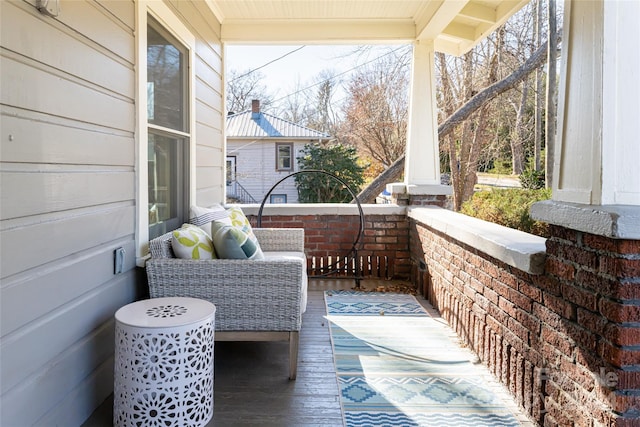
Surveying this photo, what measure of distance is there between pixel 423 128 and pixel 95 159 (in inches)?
143

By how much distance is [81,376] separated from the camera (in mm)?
2082

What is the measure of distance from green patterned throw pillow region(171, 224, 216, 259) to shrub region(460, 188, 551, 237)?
4456 millimetres

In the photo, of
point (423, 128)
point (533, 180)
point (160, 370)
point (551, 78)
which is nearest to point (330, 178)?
point (533, 180)

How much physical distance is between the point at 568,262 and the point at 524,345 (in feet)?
1.93

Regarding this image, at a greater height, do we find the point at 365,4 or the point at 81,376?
the point at 365,4

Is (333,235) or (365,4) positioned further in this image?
(333,235)

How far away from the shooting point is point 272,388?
2484 mm

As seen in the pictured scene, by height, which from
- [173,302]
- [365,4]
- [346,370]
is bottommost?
[346,370]

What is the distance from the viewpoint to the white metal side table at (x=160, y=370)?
6.43ft

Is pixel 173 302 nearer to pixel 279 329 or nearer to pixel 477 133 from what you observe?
pixel 279 329

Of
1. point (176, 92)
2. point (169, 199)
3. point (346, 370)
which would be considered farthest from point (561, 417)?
point (176, 92)

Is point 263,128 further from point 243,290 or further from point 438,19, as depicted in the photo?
point 243,290

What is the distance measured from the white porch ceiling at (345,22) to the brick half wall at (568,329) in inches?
109

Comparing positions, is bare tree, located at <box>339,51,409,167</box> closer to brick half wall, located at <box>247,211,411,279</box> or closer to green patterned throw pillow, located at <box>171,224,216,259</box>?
brick half wall, located at <box>247,211,411,279</box>
